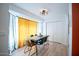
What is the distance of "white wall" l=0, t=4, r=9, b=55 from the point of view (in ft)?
6.81

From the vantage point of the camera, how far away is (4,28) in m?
2.09

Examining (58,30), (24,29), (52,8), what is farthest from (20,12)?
(58,30)

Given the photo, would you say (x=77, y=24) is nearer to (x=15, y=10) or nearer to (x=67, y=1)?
(x=67, y=1)

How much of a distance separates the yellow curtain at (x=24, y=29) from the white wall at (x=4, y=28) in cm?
20

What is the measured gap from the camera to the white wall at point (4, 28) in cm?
208

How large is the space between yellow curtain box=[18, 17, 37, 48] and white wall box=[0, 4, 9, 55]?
20cm

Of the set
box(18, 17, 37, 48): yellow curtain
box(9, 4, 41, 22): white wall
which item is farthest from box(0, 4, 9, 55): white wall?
A: box(18, 17, 37, 48): yellow curtain

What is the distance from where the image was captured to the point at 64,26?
2109 mm

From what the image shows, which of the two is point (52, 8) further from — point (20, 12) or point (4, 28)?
point (4, 28)

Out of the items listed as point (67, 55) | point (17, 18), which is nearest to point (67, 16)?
point (67, 55)

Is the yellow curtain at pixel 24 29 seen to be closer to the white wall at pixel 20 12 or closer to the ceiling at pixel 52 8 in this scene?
the white wall at pixel 20 12

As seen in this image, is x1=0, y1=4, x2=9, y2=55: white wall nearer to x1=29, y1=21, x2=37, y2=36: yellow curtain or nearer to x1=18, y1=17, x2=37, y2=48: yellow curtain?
x1=18, y1=17, x2=37, y2=48: yellow curtain

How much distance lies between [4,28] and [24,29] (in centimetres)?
30

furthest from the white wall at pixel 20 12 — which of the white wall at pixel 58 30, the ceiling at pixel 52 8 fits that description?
the white wall at pixel 58 30
